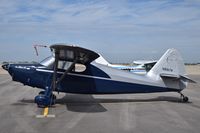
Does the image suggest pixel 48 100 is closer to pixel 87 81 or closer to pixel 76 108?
pixel 76 108

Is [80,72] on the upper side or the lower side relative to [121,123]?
upper

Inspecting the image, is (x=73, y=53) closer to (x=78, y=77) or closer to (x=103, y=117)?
(x=78, y=77)

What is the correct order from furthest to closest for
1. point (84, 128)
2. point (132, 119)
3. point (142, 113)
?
point (142, 113) → point (132, 119) → point (84, 128)

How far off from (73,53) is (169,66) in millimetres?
4786

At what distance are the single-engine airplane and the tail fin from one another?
294mm

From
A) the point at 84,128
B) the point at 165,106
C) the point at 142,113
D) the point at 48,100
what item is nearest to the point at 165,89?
the point at 165,106

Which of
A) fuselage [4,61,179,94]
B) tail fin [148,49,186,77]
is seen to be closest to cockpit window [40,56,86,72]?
fuselage [4,61,179,94]

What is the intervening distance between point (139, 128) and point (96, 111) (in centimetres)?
286

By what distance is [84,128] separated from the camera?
772cm

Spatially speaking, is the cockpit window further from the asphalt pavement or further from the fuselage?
the asphalt pavement

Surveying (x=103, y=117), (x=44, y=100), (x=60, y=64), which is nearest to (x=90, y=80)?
(x=60, y=64)

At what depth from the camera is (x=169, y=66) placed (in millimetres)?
13578

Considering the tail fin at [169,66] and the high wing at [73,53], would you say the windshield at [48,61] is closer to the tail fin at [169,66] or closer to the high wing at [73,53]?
the high wing at [73,53]

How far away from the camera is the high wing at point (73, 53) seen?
10.4 m
